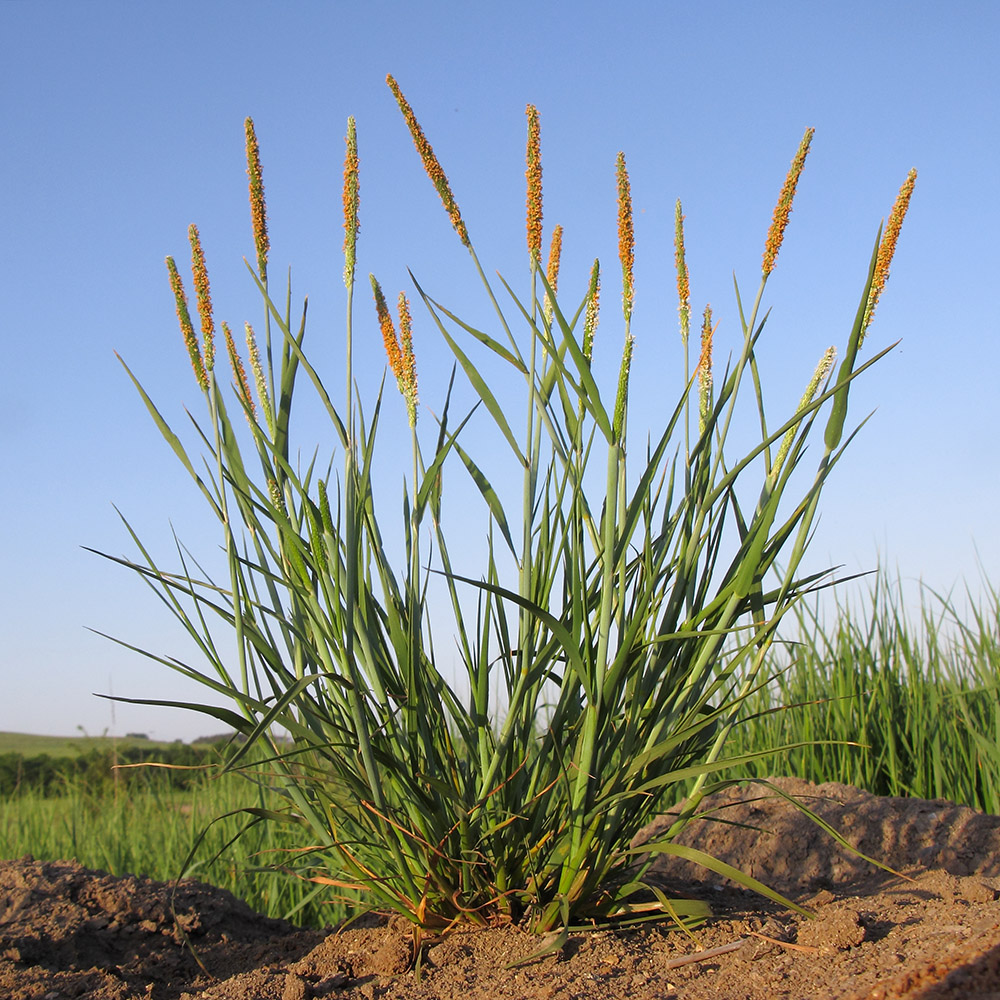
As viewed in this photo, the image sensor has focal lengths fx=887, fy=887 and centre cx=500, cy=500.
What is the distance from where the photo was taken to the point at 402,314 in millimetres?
1716

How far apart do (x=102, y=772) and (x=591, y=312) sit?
490cm

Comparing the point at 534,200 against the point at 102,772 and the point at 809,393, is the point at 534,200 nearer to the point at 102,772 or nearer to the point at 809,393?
the point at 809,393

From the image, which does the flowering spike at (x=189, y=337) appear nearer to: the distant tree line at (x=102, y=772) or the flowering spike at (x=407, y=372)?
the flowering spike at (x=407, y=372)

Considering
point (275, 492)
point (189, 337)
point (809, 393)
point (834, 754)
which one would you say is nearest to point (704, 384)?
point (809, 393)

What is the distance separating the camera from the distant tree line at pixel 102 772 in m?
4.86

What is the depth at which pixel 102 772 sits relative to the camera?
5.31m

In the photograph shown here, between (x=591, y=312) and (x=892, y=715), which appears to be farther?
(x=892, y=715)

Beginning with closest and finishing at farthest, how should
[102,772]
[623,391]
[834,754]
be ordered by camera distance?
[623,391]
[834,754]
[102,772]

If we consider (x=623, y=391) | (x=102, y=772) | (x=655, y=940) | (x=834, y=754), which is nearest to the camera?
(x=623, y=391)

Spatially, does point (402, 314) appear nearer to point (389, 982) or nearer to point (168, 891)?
point (389, 982)

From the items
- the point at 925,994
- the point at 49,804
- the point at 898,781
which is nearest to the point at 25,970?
the point at 925,994

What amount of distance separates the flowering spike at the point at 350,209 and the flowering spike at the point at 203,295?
34 centimetres

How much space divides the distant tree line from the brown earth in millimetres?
2310

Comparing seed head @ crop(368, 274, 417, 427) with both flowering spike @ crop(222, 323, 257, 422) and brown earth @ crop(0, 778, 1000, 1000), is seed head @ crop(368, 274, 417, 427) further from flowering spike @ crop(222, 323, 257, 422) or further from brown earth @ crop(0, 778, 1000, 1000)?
brown earth @ crop(0, 778, 1000, 1000)
